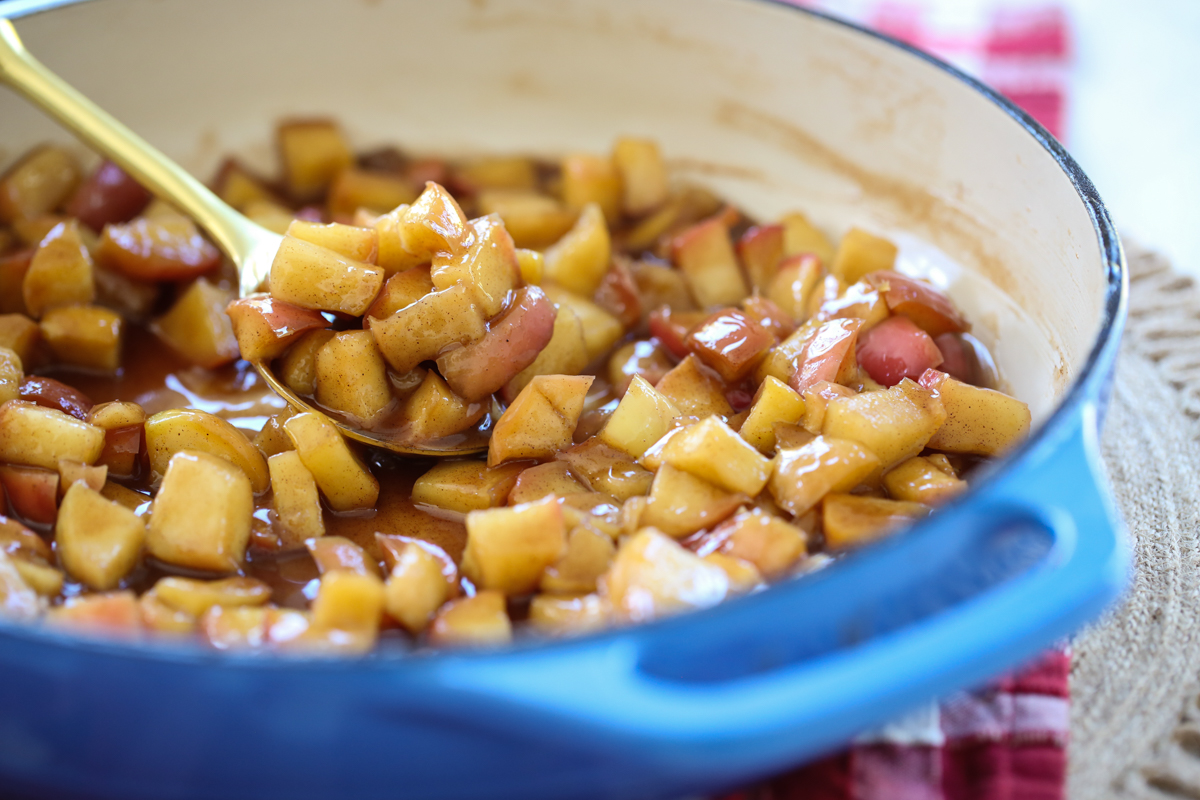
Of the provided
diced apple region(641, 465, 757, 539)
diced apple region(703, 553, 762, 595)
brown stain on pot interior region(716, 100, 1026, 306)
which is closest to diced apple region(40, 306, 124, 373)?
diced apple region(641, 465, 757, 539)

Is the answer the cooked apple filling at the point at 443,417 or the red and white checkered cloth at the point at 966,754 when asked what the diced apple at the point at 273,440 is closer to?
the cooked apple filling at the point at 443,417

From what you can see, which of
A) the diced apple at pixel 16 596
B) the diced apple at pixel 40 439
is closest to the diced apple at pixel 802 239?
the diced apple at pixel 40 439

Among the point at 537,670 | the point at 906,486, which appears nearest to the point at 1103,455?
the point at 906,486

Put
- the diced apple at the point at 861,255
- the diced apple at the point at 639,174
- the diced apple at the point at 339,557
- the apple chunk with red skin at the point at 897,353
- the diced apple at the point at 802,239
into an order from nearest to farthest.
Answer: the diced apple at the point at 339,557 < the apple chunk with red skin at the point at 897,353 < the diced apple at the point at 861,255 < the diced apple at the point at 802,239 < the diced apple at the point at 639,174

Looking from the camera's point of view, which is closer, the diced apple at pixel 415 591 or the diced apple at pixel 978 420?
the diced apple at pixel 415 591

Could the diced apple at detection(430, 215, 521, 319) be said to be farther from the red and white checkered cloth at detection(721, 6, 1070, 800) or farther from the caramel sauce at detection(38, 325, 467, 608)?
the red and white checkered cloth at detection(721, 6, 1070, 800)

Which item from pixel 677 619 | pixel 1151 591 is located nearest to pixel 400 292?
pixel 677 619

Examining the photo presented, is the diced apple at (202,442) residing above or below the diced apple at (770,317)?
below
